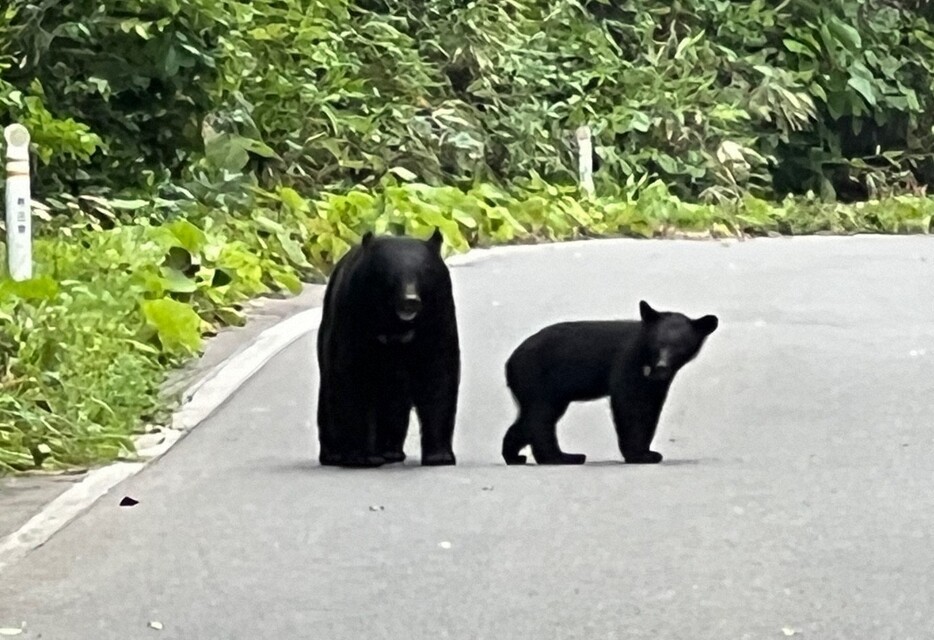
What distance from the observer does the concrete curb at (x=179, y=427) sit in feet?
21.4

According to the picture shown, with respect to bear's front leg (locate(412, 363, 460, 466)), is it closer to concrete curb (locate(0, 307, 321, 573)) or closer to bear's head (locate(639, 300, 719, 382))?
bear's head (locate(639, 300, 719, 382))

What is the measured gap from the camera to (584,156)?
856 inches

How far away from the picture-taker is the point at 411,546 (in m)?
6.31

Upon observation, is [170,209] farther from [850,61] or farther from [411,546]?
[850,61]

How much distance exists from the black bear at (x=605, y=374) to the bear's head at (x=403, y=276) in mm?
718

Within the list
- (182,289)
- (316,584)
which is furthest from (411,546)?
(182,289)

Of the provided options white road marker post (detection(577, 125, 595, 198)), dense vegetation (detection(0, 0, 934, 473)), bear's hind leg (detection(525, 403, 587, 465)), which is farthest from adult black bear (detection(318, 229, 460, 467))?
white road marker post (detection(577, 125, 595, 198))

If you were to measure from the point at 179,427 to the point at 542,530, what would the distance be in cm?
271

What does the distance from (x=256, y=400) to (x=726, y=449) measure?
7.90 feet

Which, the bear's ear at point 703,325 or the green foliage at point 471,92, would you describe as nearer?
the bear's ear at point 703,325

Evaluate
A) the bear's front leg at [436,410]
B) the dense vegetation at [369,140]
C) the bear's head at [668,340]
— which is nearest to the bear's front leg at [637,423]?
the bear's head at [668,340]

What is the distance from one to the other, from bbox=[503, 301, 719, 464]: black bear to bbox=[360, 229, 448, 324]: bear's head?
28.3 inches

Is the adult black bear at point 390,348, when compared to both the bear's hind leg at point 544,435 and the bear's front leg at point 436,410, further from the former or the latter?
the bear's hind leg at point 544,435

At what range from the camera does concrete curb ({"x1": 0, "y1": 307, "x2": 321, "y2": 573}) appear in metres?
6.52
